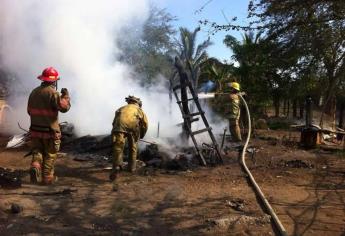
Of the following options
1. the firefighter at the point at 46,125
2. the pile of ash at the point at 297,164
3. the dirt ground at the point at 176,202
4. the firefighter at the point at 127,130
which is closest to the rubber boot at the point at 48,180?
the firefighter at the point at 46,125

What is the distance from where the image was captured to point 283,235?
4789 millimetres

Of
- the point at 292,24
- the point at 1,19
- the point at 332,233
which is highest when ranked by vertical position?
the point at 1,19

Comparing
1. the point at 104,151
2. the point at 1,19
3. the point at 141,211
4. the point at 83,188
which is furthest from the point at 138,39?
the point at 141,211

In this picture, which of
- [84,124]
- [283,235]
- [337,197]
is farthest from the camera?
[84,124]

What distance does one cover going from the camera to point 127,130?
27.1 feet

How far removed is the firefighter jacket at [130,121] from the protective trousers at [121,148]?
0.25ft

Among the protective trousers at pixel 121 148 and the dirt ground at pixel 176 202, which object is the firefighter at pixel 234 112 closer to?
the dirt ground at pixel 176 202

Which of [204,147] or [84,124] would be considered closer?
[204,147]

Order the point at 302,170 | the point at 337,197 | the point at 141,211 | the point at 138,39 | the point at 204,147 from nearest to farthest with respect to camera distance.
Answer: the point at 141,211
the point at 337,197
the point at 302,170
the point at 204,147
the point at 138,39

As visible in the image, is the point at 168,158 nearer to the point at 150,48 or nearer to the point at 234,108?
the point at 234,108

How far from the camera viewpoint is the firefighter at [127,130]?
7.98 m

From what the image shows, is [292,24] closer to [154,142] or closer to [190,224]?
[190,224]

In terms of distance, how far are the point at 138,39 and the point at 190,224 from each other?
1722 cm

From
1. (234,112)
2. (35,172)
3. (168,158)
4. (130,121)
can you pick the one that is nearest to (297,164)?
(234,112)
